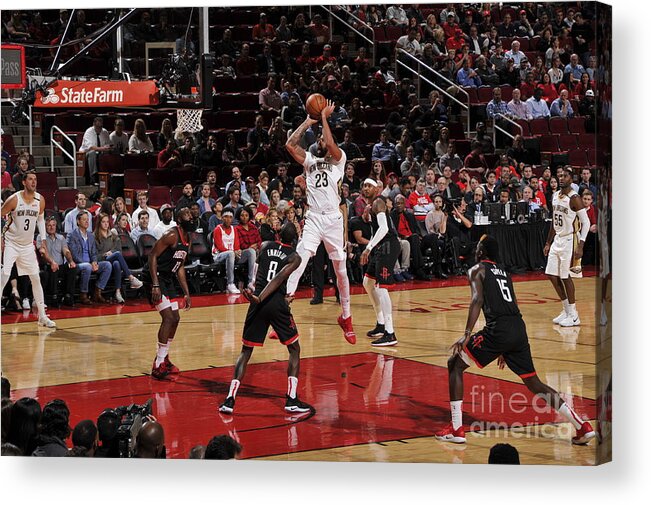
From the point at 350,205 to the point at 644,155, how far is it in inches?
112

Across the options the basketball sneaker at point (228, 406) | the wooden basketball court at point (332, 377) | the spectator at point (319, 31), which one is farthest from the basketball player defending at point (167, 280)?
the spectator at point (319, 31)

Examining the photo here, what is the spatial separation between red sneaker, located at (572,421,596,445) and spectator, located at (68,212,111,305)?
4.92 metres

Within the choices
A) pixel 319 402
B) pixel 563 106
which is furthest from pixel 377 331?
pixel 563 106

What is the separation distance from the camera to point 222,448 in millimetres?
10117

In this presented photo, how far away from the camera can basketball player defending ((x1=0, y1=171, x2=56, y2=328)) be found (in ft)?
38.7

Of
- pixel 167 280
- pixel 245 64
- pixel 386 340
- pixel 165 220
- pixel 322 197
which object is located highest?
pixel 245 64

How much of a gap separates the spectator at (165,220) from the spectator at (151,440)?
2.30 meters

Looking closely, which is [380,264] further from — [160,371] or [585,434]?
[585,434]

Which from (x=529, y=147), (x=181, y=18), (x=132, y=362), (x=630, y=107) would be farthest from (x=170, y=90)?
(x=630, y=107)

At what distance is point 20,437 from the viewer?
35.9 feet

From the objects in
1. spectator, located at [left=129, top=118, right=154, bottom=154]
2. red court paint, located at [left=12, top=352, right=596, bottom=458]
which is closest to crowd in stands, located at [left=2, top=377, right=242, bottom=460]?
red court paint, located at [left=12, top=352, right=596, bottom=458]

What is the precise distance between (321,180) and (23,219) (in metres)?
2.73

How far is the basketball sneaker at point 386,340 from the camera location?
1227 cm

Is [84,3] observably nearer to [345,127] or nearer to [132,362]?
[345,127]
